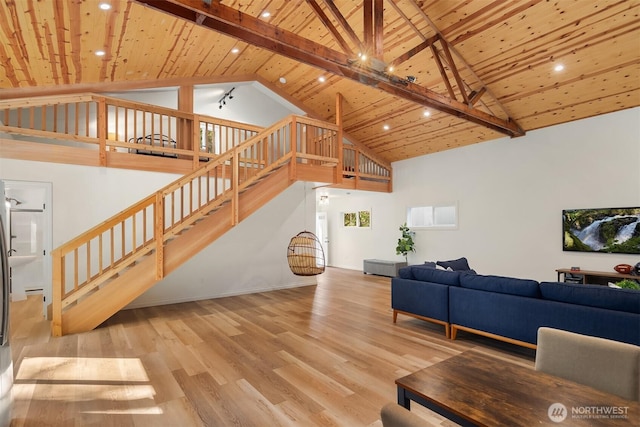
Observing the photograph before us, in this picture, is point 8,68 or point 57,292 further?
point 8,68

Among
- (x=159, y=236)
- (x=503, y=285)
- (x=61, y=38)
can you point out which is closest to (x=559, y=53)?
(x=503, y=285)

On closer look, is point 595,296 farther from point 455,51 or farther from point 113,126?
point 113,126

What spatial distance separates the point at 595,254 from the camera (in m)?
6.00

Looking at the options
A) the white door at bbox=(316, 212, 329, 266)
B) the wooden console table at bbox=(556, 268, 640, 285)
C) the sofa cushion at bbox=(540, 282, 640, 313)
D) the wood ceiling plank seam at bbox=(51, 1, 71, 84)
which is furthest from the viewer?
the white door at bbox=(316, 212, 329, 266)

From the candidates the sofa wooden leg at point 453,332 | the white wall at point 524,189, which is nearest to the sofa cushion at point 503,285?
the sofa wooden leg at point 453,332

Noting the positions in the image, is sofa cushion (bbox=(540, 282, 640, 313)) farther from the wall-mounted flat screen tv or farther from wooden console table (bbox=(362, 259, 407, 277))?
wooden console table (bbox=(362, 259, 407, 277))

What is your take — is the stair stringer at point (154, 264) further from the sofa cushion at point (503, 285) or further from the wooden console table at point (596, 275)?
the wooden console table at point (596, 275)

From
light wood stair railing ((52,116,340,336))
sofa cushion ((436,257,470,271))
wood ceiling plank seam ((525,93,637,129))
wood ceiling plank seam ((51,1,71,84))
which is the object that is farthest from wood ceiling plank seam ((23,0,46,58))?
wood ceiling plank seam ((525,93,637,129))

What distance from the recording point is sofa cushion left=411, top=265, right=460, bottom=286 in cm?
426

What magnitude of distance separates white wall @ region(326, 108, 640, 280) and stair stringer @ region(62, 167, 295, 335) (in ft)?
15.2

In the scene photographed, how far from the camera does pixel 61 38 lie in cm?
429

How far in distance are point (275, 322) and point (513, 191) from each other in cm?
575

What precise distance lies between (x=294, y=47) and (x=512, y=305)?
12.6 feet

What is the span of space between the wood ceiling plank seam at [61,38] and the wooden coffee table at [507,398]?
5.10 metres
